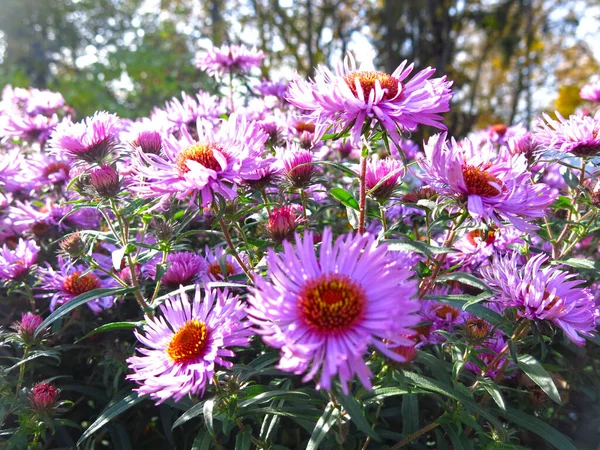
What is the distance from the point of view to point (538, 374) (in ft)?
4.13

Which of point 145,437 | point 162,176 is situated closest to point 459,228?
point 162,176

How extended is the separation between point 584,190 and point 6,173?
2076mm

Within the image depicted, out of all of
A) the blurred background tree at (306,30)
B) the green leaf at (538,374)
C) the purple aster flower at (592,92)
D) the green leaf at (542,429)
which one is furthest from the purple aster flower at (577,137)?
the blurred background tree at (306,30)

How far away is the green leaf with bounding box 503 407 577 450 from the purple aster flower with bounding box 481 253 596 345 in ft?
0.94

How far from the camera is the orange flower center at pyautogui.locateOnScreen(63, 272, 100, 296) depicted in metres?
1.81

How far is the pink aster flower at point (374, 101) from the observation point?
1.14 metres

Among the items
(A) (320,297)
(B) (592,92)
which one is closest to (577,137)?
(A) (320,297)

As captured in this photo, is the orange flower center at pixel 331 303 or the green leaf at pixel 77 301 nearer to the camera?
the orange flower center at pixel 331 303

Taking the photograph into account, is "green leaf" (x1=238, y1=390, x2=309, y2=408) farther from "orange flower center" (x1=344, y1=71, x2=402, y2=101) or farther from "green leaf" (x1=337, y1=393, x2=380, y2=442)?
"orange flower center" (x1=344, y1=71, x2=402, y2=101)

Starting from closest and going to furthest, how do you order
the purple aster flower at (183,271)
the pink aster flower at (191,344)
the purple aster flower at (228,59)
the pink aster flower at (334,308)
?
the pink aster flower at (334,308) → the pink aster flower at (191,344) → the purple aster flower at (183,271) → the purple aster flower at (228,59)

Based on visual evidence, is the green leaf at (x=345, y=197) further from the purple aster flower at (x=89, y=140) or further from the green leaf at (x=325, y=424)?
the purple aster flower at (x=89, y=140)

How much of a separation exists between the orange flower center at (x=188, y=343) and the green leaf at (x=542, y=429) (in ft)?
2.70

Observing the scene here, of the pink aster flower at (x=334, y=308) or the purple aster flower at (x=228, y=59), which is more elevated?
the purple aster flower at (x=228, y=59)

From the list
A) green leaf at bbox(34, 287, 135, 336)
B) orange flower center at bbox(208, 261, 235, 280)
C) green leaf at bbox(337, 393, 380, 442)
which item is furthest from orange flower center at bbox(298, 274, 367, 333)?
orange flower center at bbox(208, 261, 235, 280)
